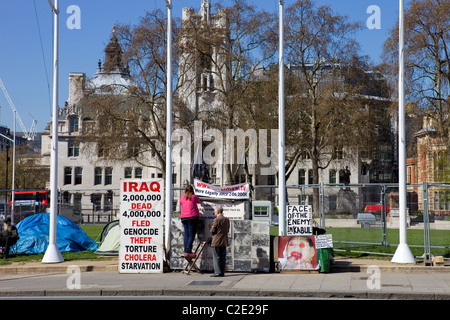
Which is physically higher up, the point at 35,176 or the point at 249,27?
the point at 249,27

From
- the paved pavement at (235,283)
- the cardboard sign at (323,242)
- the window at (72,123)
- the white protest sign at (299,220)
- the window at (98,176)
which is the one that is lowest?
the paved pavement at (235,283)

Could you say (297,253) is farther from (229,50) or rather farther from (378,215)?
(229,50)

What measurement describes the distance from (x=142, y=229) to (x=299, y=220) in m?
5.01

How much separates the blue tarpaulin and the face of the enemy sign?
7.20 m

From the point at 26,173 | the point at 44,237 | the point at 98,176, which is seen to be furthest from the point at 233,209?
the point at 26,173

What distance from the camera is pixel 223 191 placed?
18.0 meters

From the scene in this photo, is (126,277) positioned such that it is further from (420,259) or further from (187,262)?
(420,259)

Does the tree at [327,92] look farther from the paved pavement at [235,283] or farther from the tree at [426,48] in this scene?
the paved pavement at [235,283]

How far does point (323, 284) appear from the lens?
49.0 feet

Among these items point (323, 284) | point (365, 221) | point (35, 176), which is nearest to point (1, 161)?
point (35, 176)

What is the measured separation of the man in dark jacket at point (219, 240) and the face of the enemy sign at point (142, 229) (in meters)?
1.74

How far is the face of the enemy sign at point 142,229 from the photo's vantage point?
695 inches

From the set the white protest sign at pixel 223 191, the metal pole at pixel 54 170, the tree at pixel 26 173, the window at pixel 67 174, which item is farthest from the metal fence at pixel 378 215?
the tree at pixel 26 173
